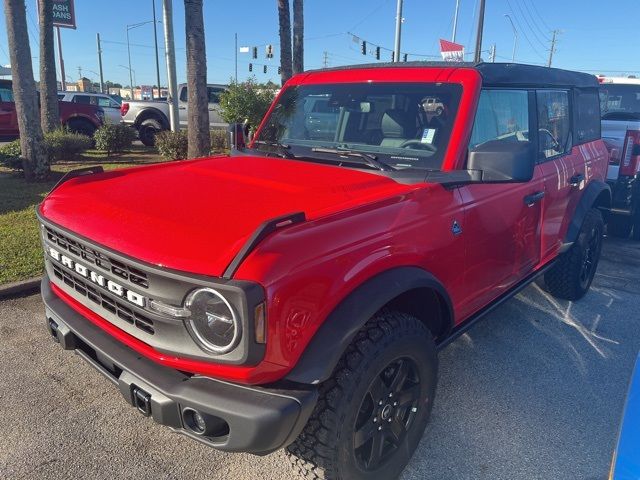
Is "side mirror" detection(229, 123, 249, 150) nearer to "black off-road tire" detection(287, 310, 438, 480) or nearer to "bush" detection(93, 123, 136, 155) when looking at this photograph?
"black off-road tire" detection(287, 310, 438, 480)

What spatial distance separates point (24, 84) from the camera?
8172 mm

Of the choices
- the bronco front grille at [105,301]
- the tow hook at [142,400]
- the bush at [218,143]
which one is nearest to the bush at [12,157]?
the bush at [218,143]

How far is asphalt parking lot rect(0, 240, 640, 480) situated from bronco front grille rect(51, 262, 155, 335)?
0.86 m

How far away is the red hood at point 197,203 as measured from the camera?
189cm

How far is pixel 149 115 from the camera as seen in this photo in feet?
50.2

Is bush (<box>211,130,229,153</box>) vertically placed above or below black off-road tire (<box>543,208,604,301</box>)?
above

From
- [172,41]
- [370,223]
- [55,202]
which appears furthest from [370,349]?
[172,41]

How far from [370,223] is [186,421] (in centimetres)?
107

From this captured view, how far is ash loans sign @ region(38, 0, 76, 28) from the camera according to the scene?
23.4 meters

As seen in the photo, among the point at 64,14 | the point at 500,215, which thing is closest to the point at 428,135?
the point at 500,215

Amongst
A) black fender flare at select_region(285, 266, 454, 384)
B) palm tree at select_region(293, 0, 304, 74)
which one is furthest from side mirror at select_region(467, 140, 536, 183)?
palm tree at select_region(293, 0, 304, 74)

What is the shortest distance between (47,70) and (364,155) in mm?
11313

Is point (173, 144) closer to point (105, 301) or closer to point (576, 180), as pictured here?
point (576, 180)

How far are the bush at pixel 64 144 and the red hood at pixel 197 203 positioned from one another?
863 cm
